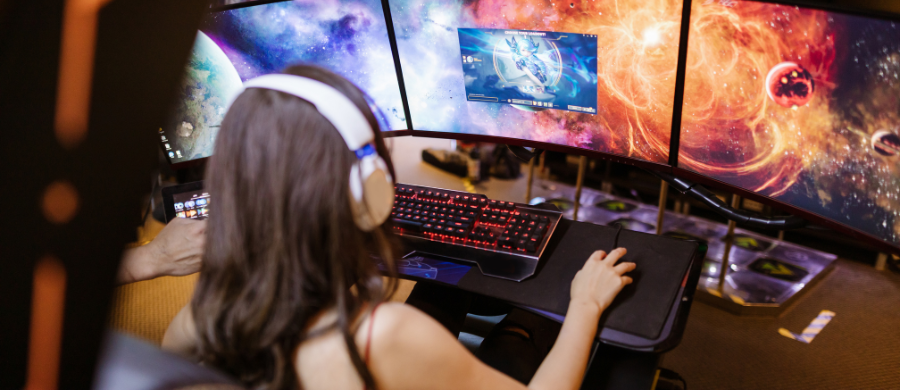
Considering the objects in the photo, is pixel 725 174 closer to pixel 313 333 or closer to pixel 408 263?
pixel 408 263

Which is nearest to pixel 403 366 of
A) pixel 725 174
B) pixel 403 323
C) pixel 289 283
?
pixel 403 323

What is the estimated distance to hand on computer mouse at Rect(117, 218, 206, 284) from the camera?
905mm

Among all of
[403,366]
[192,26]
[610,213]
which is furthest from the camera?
[610,213]

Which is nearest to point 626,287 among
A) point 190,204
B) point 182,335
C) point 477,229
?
point 477,229

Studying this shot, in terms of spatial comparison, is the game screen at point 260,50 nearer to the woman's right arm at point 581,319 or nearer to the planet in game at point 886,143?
the woman's right arm at point 581,319

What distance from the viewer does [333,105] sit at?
22.6 inches

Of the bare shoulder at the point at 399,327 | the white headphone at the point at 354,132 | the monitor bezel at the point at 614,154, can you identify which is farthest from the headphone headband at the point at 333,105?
the monitor bezel at the point at 614,154

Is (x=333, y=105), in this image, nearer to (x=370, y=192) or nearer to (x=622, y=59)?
(x=370, y=192)

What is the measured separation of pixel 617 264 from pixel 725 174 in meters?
0.31

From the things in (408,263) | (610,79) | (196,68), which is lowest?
(408,263)

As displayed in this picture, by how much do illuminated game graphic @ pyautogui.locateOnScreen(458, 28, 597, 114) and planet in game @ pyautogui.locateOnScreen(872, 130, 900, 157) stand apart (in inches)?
19.2

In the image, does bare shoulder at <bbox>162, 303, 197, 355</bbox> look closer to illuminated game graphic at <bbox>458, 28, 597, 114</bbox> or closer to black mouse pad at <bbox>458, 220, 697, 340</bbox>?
black mouse pad at <bbox>458, 220, 697, 340</bbox>

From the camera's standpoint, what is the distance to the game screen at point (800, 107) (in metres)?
0.77

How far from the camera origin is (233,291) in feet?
2.00
